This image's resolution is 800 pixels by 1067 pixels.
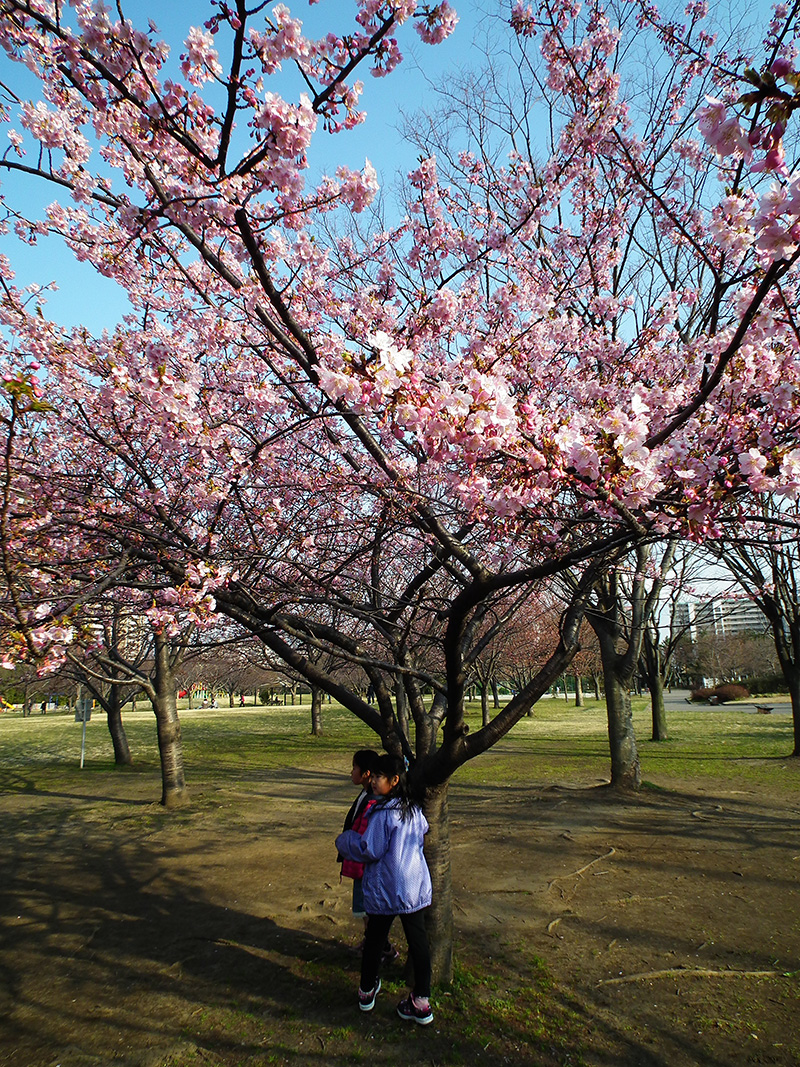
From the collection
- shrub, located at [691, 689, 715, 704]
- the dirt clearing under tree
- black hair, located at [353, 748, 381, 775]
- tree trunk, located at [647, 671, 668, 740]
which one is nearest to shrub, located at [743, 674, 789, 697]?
shrub, located at [691, 689, 715, 704]

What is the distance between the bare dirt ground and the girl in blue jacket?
0.18 meters

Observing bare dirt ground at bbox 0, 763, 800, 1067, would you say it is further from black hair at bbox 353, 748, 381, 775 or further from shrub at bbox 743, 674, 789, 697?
shrub at bbox 743, 674, 789, 697

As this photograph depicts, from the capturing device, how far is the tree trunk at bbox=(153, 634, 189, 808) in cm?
988

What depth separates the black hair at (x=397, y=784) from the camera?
3783mm

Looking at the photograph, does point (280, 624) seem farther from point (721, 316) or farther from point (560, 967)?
point (721, 316)

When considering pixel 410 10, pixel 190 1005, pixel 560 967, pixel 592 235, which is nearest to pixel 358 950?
pixel 190 1005

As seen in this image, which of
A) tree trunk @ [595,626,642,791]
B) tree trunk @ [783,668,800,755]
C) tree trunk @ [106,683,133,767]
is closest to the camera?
tree trunk @ [595,626,642,791]

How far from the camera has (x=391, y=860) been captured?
361cm

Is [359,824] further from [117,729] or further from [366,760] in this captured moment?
[117,729]

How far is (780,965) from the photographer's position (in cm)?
412

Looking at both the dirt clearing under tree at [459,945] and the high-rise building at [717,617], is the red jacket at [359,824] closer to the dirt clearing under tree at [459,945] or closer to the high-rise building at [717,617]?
the dirt clearing under tree at [459,945]

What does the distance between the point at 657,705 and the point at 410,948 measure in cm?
1625

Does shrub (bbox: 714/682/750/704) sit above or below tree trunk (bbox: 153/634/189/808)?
below

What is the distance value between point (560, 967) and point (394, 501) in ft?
12.3
